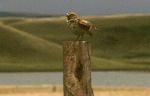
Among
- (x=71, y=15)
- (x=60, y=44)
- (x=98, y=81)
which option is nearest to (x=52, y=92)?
(x=71, y=15)

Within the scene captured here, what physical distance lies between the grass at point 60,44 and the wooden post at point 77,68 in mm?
91480

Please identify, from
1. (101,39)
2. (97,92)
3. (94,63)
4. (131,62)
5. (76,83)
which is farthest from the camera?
(101,39)

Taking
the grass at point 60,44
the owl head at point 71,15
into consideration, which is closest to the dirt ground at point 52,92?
the owl head at point 71,15

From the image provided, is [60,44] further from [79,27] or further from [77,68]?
[77,68]

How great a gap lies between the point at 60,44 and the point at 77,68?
10860 cm

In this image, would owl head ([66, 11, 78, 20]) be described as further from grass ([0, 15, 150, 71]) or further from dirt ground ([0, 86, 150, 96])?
grass ([0, 15, 150, 71])

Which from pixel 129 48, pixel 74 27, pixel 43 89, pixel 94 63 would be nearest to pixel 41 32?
pixel 129 48

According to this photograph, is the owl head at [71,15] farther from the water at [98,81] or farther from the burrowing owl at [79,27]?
the water at [98,81]

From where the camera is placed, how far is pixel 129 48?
13238cm

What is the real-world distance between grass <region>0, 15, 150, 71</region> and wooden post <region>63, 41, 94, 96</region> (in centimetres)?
9148

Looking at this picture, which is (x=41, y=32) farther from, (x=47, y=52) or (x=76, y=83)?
(x=76, y=83)

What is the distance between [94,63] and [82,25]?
314ft

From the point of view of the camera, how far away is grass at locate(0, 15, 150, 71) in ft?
373

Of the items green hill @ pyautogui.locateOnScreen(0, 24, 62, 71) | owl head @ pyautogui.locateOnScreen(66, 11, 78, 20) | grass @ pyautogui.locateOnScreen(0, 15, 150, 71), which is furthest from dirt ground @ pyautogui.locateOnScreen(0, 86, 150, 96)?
green hill @ pyautogui.locateOnScreen(0, 24, 62, 71)
